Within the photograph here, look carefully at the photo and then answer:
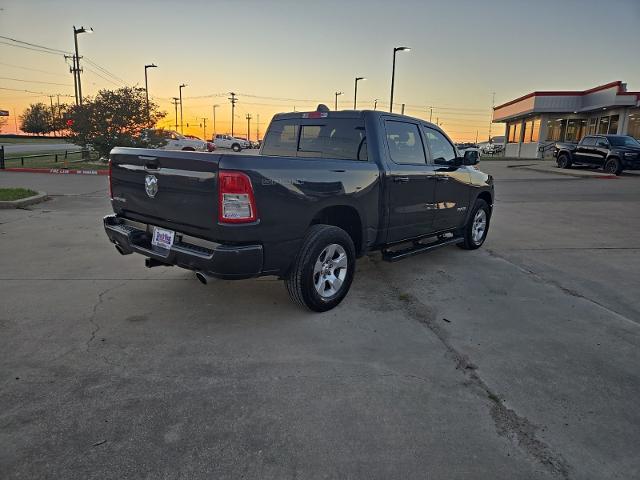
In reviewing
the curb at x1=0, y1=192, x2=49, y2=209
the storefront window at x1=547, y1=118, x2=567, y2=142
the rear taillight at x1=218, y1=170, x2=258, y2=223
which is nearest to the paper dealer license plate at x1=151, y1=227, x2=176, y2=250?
the rear taillight at x1=218, y1=170, x2=258, y2=223

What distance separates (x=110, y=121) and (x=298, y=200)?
20676 millimetres

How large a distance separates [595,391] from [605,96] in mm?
39648

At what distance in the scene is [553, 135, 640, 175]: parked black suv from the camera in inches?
833

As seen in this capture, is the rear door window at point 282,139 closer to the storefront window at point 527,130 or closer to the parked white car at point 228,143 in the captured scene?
the parked white car at point 228,143

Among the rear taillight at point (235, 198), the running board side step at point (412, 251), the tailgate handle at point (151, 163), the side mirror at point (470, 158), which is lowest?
the running board side step at point (412, 251)

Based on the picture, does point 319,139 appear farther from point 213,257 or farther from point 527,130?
point 527,130

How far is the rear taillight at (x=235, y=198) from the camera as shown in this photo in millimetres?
3424

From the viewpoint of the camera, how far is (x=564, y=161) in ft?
82.2

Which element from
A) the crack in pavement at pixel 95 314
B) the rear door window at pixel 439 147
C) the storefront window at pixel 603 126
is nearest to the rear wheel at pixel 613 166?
the storefront window at pixel 603 126

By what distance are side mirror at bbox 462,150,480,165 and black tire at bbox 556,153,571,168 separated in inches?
863

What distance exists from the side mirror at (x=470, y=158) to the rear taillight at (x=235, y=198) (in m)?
3.58

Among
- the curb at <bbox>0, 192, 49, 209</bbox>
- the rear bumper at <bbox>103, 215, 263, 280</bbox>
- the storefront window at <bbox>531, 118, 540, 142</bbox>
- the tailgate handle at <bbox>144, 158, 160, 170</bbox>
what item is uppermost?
the storefront window at <bbox>531, 118, 540, 142</bbox>

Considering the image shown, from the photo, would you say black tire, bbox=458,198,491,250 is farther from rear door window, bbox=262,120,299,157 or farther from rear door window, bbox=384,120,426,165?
rear door window, bbox=262,120,299,157

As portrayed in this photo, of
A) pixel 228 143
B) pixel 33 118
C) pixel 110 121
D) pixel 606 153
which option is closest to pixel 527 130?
pixel 606 153
